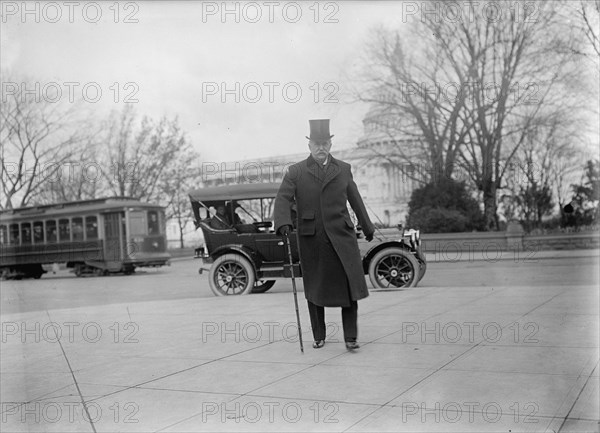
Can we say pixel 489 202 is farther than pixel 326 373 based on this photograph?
No

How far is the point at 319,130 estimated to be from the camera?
13.6ft

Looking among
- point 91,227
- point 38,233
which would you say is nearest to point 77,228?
point 91,227

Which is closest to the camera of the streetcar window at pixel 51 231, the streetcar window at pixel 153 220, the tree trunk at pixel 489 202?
the tree trunk at pixel 489 202

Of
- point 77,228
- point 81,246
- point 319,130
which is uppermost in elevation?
point 319,130

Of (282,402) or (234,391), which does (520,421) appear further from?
(234,391)

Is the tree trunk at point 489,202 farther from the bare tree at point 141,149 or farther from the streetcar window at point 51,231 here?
the streetcar window at point 51,231

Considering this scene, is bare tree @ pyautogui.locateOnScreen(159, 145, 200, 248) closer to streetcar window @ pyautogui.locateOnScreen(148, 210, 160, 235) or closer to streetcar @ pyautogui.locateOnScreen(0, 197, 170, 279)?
streetcar window @ pyautogui.locateOnScreen(148, 210, 160, 235)

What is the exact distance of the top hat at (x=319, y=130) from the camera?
156 inches

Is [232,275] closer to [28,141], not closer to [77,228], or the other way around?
[28,141]

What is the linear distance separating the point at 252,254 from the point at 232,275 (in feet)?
3.26

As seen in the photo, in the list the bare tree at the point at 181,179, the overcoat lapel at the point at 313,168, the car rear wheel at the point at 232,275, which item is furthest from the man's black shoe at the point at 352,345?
the car rear wheel at the point at 232,275

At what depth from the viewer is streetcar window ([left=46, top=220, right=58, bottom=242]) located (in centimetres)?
1822

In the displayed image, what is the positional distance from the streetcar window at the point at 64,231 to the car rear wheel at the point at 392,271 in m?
11.8

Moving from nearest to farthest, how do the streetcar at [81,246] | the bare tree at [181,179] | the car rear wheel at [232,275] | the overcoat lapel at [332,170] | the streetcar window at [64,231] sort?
the overcoat lapel at [332,170]
the bare tree at [181,179]
the car rear wheel at [232,275]
the streetcar at [81,246]
the streetcar window at [64,231]
